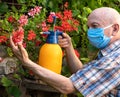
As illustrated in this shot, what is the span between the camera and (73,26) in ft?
13.0

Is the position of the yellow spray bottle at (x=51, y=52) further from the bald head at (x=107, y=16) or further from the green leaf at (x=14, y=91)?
the green leaf at (x=14, y=91)

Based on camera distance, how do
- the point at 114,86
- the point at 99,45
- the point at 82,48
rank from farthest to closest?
the point at 82,48
the point at 99,45
the point at 114,86

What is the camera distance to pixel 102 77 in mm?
2857

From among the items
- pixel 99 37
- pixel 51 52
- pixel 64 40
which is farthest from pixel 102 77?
pixel 64 40

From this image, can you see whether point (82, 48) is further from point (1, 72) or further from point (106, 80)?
point (106, 80)

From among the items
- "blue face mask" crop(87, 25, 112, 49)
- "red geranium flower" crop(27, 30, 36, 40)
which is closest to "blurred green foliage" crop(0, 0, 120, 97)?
"red geranium flower" crop(27, 30, 36, 40)

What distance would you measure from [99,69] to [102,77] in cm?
5

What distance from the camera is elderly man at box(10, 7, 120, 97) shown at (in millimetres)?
2840

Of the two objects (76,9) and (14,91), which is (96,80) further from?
(76,9)

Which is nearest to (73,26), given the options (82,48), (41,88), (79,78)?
(82,48)

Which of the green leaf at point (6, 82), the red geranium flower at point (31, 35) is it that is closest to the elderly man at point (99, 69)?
the red geranium flower at point (31, 35)

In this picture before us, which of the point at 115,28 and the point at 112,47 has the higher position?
the point at 115,28

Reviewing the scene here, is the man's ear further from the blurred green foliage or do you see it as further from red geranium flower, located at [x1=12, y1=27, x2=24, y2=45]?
the blurred green foliage

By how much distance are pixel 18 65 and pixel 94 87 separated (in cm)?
114
